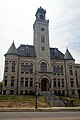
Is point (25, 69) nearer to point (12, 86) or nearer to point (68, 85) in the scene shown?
point (12, 86)

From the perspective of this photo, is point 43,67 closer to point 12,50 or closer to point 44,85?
point 44,85

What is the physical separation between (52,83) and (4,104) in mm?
19911

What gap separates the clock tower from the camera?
1914 inches

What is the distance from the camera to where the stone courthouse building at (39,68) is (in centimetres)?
4444

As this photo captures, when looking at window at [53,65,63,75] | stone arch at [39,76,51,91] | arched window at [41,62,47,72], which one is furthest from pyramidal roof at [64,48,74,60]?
stone arch at [39,76,51,91]

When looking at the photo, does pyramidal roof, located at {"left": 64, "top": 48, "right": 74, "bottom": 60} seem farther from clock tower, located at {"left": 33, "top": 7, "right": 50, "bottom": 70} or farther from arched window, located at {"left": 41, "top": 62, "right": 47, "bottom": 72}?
arched window, located at {"left": 41, "top": 62, "right": 47, "bottom": 72}

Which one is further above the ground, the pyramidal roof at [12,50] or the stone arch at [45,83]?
the pyramidal roof at [12,50]

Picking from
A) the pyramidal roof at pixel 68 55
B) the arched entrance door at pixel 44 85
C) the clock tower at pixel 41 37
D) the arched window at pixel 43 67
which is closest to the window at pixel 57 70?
the clock tower at pixel 41 37

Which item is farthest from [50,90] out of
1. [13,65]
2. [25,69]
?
[13,65]

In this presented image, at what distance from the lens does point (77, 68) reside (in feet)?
186

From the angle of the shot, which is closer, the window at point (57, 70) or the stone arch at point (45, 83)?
the stone arch at point (45, 83)

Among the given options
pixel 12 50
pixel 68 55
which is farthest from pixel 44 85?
pixel 12 50

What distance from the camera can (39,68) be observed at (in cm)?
4691

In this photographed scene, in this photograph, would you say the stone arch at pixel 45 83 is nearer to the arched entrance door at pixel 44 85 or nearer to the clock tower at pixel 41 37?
the arched entrance door at pixel 44 85
